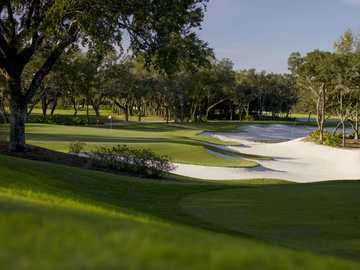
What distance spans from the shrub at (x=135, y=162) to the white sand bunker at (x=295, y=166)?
5897 millimetres

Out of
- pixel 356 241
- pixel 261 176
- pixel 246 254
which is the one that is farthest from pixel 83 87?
pixel 246 254

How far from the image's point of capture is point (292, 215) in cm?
1295

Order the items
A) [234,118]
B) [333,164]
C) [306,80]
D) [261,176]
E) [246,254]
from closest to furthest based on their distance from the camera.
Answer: [246,254] → [261,176] → [333,164] → [306,80] → [234,118]

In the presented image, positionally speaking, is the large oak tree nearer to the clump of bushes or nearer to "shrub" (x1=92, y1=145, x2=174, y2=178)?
"shrub" (x1=92, y1=145, x2=174, y2=178)

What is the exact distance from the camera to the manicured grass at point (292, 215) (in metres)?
10.1

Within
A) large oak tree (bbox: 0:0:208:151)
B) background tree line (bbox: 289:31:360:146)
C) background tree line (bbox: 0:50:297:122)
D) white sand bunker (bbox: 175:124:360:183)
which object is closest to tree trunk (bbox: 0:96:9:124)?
background tree line (bbox: 0:50:297:122)

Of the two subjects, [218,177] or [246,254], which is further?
[218,177]

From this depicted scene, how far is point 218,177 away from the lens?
29.5 metres

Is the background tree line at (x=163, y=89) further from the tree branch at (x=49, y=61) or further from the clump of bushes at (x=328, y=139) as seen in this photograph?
the tree branch at (x=49, y=61)

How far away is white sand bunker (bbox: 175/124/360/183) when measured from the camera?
30938mm

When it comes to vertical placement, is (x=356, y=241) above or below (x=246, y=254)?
below

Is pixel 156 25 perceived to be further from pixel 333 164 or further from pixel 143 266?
pixel 333 164

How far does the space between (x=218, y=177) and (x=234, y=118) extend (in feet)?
313

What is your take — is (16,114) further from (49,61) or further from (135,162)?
(135,162)
